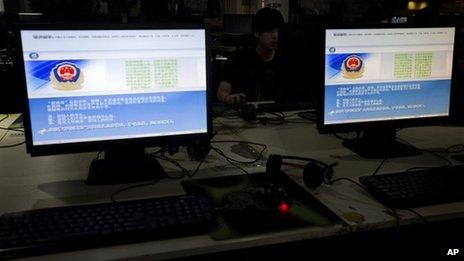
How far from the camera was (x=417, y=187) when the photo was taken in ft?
3.76

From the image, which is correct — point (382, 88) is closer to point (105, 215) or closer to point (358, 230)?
point (358, 230)

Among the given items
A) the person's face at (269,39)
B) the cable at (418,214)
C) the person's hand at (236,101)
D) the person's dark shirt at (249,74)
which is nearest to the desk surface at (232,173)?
the cable at (418,214)

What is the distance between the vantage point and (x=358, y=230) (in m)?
1.00

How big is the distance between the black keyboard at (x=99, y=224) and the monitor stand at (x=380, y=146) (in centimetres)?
71

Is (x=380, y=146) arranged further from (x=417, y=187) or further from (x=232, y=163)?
(x=232, y=163)

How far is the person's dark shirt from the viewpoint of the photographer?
9.07 ft

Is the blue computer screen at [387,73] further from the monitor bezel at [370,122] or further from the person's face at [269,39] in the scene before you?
the person's face at [269,39]

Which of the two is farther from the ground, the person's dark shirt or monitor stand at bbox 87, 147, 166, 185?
the person's dark shirt

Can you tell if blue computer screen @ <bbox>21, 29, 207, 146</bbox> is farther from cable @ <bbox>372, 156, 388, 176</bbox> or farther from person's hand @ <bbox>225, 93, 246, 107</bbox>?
person's hand @ <bbox>225, 93, 246, 107</bbox>

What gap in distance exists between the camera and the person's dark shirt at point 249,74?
2766 millimetres

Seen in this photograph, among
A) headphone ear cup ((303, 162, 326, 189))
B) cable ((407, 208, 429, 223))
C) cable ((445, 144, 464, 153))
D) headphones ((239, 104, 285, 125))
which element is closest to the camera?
cable ((407, 208, 429, 223))

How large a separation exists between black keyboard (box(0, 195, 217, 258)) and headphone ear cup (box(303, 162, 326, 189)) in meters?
0.31

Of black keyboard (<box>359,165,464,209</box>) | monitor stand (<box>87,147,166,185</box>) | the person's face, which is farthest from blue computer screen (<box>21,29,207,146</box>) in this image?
the person's face

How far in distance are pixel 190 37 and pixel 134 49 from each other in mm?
160
